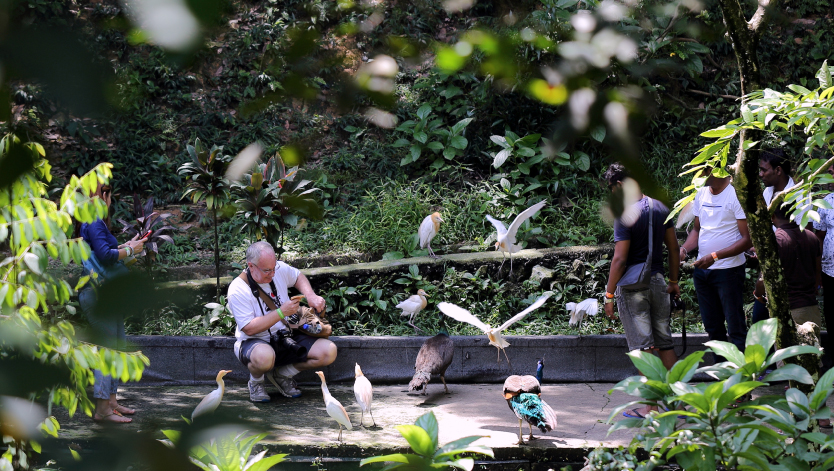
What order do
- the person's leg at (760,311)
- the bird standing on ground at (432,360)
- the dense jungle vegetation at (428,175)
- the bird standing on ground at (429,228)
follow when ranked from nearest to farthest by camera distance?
the person's leg at (760,311), the bird standing on ground at (432,360), the dense jungle vegetation at (428,175), the bird standing on ground at (429,228)

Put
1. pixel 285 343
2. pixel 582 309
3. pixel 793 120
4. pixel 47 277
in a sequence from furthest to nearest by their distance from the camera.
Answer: pixel 582 309, pixel 285 343, pixel 793 120, pixel 47 277

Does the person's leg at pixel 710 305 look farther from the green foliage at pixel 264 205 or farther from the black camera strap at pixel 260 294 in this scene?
the green foliage at pixel 264 205

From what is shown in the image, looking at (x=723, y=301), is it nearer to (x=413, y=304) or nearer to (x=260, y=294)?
(x=413, y=304)

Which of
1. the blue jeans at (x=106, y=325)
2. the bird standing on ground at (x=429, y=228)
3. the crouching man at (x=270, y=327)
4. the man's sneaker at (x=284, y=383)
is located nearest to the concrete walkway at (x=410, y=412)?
the man's sneaker at (x=284, y=383)

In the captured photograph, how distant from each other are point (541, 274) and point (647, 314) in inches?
90.1

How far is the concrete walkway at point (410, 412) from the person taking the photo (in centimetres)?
388

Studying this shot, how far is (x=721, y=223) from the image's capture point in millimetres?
4391

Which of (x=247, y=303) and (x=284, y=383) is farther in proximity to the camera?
(x=284, y=383)

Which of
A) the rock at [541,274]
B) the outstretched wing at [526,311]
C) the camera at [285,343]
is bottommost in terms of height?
the camera at [285,343]

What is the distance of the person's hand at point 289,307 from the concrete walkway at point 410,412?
2.09 feet

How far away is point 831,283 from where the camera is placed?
422 cm

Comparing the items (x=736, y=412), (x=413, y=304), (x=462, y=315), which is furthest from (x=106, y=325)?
(x=413, y=304)

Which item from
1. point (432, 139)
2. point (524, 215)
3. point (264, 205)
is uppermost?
point (432, 139)

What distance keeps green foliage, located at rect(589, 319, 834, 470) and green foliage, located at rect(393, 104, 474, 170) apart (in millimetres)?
5022
